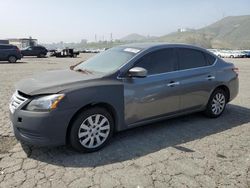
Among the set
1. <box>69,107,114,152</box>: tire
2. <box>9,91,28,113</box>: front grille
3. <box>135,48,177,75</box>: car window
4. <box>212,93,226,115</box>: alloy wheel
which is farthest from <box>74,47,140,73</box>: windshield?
<box>212,93,226,115</box>: alloy wheel

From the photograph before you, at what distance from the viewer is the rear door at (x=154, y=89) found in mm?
4430

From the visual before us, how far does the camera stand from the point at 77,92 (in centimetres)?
388

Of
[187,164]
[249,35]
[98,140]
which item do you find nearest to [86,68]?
[98,140]

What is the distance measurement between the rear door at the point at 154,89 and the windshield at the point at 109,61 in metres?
0.27

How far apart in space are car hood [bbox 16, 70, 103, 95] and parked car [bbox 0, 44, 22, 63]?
20.7 metres

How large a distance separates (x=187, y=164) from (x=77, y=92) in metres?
1.89

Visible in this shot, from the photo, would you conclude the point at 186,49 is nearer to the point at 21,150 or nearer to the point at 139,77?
the point at 139,77

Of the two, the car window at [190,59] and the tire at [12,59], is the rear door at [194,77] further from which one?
the tire at [12,59]

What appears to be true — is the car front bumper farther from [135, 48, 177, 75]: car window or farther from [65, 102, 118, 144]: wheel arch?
[135, 48, 177, 75]: car window

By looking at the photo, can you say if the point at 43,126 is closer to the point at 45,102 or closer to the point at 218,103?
the point at 45,102

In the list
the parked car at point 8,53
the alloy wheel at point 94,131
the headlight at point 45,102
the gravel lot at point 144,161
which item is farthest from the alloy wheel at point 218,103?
the parked car at point 8,53

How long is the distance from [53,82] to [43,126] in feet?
2.52

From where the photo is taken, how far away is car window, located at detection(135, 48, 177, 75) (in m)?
4.74

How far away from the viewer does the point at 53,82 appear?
414cm
